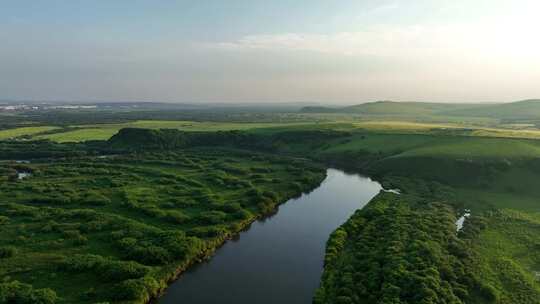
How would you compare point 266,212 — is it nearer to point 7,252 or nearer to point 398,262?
point 398,262

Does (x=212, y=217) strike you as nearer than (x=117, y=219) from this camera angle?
No

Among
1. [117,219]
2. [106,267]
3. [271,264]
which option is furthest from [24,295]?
[271,264]

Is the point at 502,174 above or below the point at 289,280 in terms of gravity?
above

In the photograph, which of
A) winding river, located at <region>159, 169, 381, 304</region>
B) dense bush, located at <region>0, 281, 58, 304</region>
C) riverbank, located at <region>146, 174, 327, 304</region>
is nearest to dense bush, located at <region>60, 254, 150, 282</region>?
riverbank, located at <region>146, 174, 327, 304</region>

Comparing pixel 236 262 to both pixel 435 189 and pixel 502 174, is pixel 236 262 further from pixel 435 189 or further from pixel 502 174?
pixel 502 174

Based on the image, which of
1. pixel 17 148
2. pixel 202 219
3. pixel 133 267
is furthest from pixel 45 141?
pixel 133 267

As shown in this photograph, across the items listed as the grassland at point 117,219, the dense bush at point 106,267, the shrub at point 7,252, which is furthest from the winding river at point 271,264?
the shrub at point 7,252
